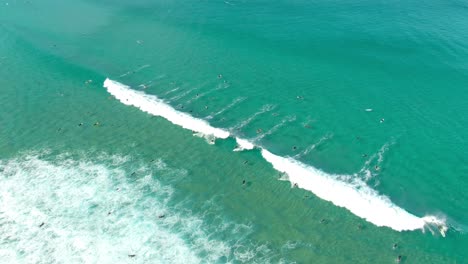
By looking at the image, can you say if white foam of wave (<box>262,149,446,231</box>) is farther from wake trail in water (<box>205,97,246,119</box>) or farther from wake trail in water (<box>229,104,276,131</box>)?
wake trail in water (<box>205,97,246,119</box>)

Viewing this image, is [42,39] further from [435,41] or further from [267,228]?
[435,41]

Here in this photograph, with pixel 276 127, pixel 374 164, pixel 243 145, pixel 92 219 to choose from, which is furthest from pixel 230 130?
pixel 92 219

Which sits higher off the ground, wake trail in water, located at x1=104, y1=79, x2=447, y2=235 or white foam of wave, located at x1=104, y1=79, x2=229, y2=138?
white foam of wave, located at x1=104, y1=79, x2=229, y2=138

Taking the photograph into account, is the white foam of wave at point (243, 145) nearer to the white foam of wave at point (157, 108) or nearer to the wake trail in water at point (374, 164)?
the white foam of wave at point (157, 108)

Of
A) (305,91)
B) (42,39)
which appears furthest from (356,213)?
(42,39)

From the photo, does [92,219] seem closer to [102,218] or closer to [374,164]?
[102,218]

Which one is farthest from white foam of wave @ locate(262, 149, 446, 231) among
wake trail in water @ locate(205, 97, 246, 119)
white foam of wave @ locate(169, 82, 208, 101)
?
white foam of wave @ locate(169, 82, 208, 101)
